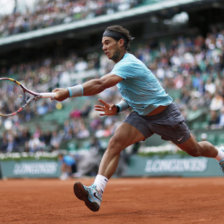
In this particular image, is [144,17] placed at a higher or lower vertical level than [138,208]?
higher

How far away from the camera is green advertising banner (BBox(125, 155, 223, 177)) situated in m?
15.5

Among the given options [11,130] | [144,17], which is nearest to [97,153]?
[11,130]

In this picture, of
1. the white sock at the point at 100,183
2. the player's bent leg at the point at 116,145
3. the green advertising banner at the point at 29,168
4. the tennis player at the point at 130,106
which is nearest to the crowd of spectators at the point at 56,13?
the green advertising banner at the point at 29,168

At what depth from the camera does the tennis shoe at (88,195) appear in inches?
215

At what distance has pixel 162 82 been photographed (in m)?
19.9

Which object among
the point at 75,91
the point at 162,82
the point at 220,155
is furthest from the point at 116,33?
the point at 162,82

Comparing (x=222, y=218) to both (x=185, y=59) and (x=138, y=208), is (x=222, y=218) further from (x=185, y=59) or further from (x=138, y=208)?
(x=185, y=59)

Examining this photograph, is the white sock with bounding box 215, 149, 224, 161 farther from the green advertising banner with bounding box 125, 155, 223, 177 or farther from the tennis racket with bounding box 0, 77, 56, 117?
the green advertising banner with bounding box 125, 155, 223, 177

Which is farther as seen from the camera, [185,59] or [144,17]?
[144,17]

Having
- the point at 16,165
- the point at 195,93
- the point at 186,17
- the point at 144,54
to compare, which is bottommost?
the point at 16,165

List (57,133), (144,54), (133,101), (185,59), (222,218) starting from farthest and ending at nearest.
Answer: (144,54), (57,133), (185,59), (133,101), (222,218)

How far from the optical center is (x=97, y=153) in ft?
58.4

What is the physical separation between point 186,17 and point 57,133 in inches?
348

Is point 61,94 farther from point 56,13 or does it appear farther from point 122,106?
point 56,13
